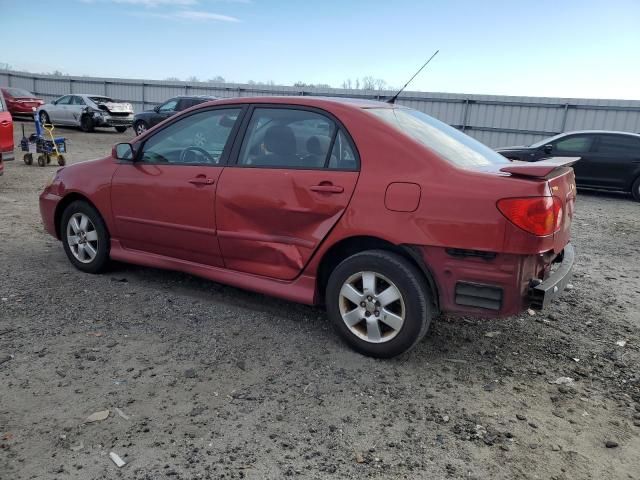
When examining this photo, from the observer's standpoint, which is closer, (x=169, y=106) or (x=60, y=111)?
(x=169, y=106)

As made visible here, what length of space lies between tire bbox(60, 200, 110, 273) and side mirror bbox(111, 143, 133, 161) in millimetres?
577

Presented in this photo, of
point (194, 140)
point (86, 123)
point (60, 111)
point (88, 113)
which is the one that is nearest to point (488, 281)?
point (194, 140)

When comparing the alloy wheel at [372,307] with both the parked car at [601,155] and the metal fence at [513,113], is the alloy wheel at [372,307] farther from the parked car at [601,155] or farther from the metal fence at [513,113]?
the metal fence at [513,113]

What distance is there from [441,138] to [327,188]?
909 millimetres

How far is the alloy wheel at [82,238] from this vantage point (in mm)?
4914

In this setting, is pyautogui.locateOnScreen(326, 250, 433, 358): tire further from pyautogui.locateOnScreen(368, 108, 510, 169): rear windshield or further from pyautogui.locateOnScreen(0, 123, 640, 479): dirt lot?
pyautogui.locateOnScreen(368, 108, 510, 169): rear windshield

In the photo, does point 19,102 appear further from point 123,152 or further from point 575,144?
point 123,152

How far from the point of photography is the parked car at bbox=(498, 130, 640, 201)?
37.4 feet

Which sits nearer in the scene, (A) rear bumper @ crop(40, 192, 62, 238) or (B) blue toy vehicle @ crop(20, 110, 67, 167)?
(A) rear bumper @ crop(40, 192, 62, 238)

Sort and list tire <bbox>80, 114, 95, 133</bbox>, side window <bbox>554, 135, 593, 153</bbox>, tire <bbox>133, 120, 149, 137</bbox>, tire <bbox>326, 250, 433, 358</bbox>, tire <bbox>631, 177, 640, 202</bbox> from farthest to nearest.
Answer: tire <bbox>80, 114, 95, 133</bbox>, tire <bbox>133, 120, 149, 137</bbox>, side window <bbox>554, 135, 593, 153</bbox>, tire <bbox>631, 177, 640, 202</bbox>, tire <bbox>326, 250, 433, 358</bbox>

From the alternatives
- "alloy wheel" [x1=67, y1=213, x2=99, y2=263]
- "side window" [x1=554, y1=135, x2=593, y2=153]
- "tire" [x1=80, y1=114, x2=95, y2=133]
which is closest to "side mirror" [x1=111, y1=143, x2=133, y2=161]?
"alloy wheel" [x1=67, y1=213, x2=99, y2=263]

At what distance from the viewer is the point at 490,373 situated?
3400 millimetres

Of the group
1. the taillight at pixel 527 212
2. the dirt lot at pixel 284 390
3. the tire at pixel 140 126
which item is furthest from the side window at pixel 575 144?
the tire at pixel 140 126

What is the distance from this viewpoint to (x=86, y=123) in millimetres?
21969
